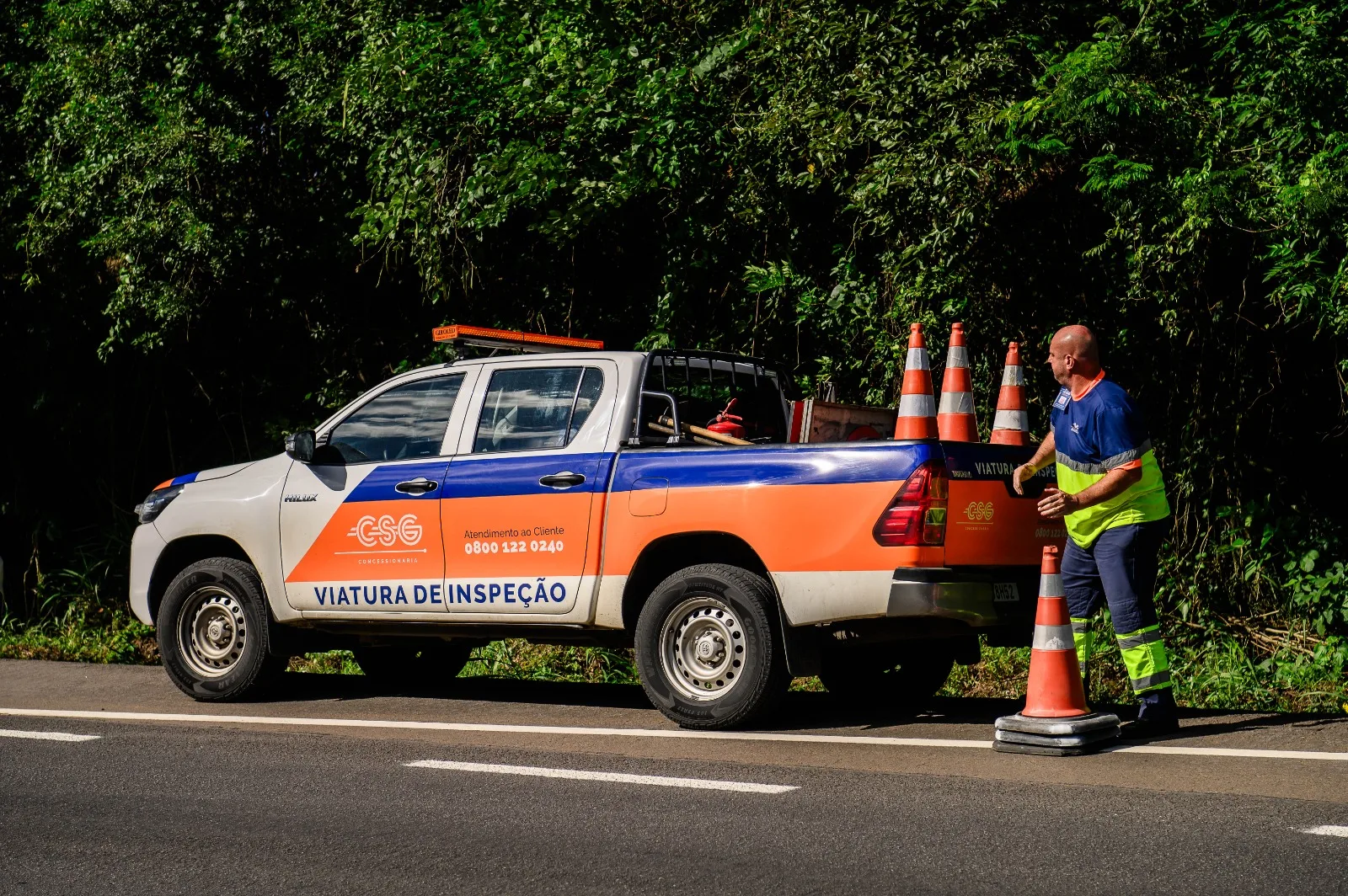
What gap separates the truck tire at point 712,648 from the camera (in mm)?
7359

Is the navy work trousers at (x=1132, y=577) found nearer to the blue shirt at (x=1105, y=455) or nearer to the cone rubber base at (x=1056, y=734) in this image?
the blue shirt at (x=1105, y=455)

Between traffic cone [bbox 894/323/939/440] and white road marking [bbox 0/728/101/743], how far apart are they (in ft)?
13.8

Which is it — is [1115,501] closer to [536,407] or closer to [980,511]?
[980,511]

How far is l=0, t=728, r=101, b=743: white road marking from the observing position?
7.75m

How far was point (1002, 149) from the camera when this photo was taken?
30.5 feet

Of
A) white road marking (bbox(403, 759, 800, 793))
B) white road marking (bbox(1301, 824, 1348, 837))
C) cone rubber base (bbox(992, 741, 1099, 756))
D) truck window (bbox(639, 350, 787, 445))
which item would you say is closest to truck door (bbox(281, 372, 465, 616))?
truck window (bbox(639, 350, 787, 445))

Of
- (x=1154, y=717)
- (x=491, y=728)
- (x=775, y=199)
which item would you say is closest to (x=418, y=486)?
(x=491, y=728)

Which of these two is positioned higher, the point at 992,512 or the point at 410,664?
the point at 992,512

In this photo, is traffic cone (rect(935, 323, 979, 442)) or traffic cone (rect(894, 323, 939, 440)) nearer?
traffic cone (rect(894, 323, 939, 440))

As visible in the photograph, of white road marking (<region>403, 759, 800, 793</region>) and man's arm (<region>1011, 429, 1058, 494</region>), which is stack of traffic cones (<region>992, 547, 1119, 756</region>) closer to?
man's arm (<region>1011, 429, 1058, 494</region>)

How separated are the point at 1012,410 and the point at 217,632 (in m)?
4.65

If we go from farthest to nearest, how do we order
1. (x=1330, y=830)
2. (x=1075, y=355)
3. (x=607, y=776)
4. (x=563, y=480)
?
(x=563, y=480), (x=1075, y=355), (x=607, y=776), (x=1330, y=830)

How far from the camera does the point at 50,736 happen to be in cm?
786

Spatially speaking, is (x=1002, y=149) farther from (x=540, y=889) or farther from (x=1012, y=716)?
(x=540, y=889)
